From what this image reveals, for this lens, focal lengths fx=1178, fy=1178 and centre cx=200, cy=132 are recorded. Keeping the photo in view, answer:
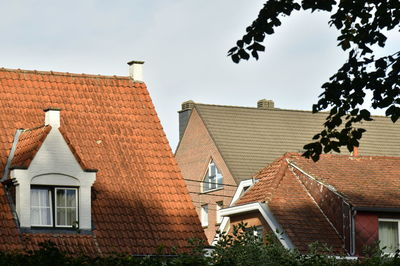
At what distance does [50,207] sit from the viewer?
26.4 meters

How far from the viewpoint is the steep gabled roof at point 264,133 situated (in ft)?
211

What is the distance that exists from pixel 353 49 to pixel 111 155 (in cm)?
1111

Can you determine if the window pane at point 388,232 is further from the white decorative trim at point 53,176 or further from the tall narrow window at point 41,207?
the tall narrow window at point 41,207

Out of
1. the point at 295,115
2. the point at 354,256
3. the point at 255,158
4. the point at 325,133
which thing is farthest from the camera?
the point at 295,115

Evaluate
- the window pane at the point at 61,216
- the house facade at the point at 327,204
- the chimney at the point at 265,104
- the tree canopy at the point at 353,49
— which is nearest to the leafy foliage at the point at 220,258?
the tree canopy at the point at 353,49

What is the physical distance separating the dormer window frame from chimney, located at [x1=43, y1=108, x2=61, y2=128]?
3563 cm

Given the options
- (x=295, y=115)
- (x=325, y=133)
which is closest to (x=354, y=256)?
(x=325, y=133)

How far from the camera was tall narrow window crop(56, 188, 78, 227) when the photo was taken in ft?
86.7

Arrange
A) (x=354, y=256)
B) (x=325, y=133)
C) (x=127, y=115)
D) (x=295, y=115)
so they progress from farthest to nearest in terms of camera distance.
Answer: (x=295, y=115), (x=354, y=256), (x=127, y=115), (x=325, y=133)

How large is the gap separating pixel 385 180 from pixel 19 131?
18422mm

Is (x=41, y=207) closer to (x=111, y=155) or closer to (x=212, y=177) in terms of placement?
(x=111, y=155)

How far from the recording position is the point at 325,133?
64.9 feet

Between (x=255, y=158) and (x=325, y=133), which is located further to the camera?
(x=255, y=158)

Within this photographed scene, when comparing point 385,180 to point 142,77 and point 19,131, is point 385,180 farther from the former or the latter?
point 19,131
